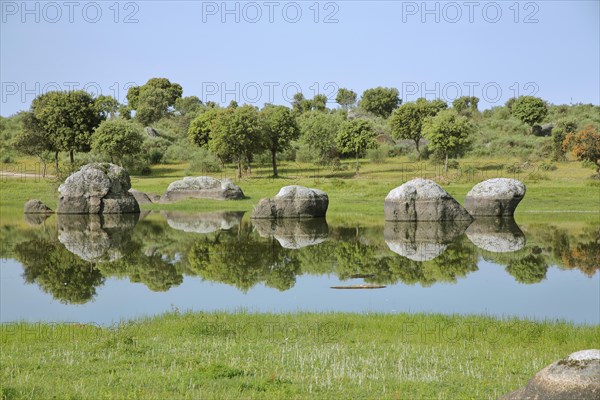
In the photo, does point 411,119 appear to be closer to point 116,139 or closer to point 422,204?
point 116,139

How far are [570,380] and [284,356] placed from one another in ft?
22.2

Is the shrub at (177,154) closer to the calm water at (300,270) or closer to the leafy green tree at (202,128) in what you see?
the leafy green tree at (202,128)

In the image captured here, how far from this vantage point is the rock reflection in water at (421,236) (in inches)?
1240

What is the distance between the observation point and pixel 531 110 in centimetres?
11050

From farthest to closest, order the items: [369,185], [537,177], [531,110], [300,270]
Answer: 1. [531,110]
2. [537,177]
3. [369,185]
4. [300,270]

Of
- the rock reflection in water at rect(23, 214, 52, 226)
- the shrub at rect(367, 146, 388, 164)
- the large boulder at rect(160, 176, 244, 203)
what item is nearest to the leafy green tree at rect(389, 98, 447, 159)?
the shrub at rect(367, 146, 388, 164)

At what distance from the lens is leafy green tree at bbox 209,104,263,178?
7831 centimetres

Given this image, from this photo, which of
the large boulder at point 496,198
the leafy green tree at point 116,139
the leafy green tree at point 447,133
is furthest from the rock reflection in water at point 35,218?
the leafy green tree at point 447,133

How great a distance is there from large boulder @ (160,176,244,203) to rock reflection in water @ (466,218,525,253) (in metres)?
22.9

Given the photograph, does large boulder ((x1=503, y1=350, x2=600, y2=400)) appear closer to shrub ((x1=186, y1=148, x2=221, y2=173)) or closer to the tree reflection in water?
the tree reflection in water

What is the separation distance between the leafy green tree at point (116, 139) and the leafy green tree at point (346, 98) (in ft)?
322

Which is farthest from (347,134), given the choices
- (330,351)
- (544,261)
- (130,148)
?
(330,351)

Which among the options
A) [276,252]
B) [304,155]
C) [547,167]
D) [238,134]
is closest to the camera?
[276,252]

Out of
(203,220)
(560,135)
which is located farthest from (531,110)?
(203,220)
